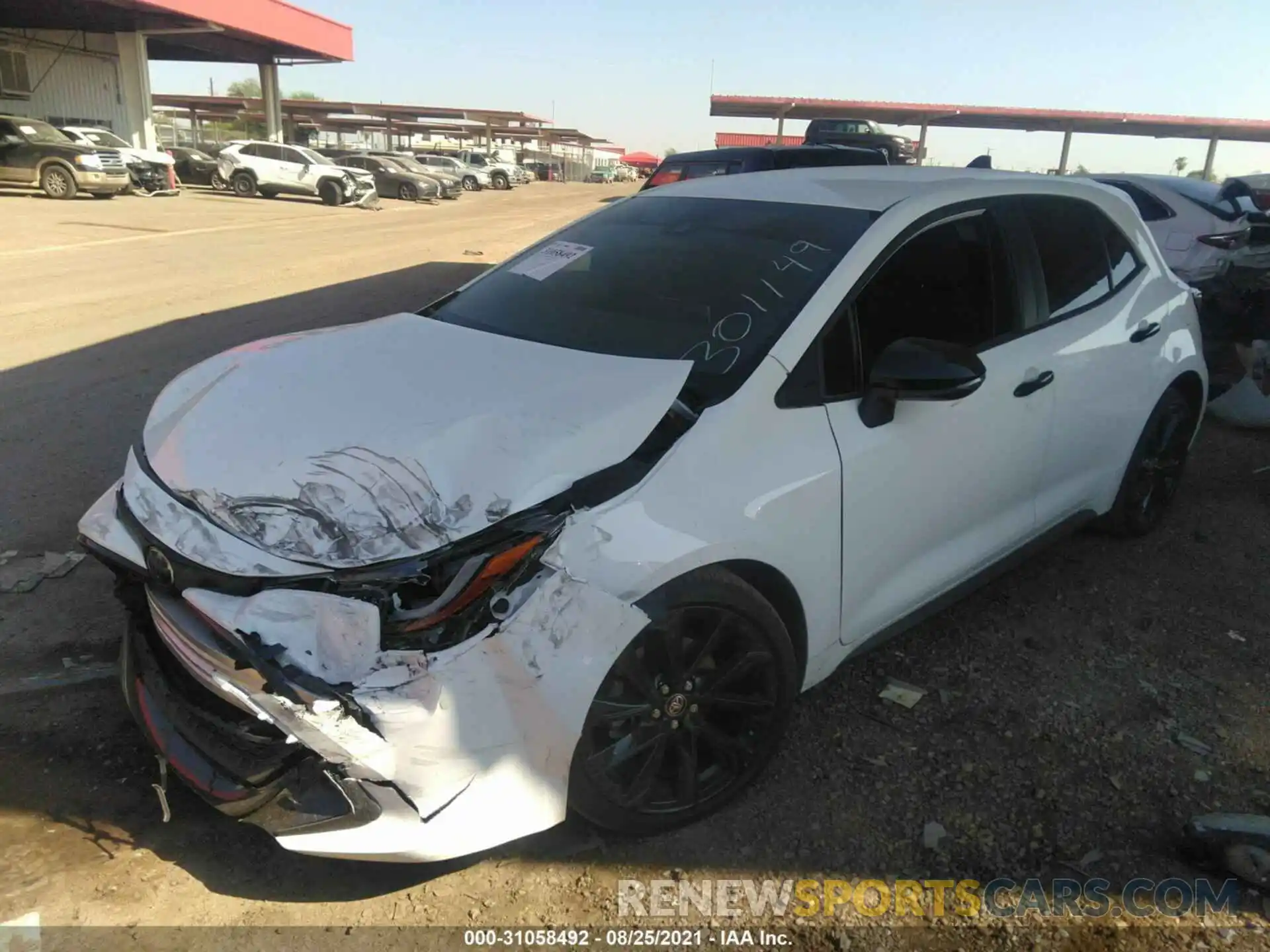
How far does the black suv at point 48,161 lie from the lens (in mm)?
21188

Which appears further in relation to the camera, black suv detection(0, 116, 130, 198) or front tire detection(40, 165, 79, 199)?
front tire detection(40, 165, 79, 199)

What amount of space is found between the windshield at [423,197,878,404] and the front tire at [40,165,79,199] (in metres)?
22.7

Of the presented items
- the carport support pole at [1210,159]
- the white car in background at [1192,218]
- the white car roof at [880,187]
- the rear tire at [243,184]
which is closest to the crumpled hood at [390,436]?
the white car roof at [880,187]

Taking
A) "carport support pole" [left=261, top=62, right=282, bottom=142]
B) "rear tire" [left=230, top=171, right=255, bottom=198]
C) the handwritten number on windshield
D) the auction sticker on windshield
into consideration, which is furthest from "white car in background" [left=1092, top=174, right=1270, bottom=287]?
"carport support pole" [left=261, top=62, right=282, bottom=142]

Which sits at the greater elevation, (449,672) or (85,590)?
(449,672)

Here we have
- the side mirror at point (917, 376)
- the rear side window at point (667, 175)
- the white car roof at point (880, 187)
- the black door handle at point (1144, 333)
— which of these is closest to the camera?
the side mirror at point (917, 376)

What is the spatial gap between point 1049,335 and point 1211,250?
5.12m

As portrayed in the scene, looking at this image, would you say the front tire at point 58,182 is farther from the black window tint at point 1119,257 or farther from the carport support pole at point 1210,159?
the carport support pole at point 1210,159

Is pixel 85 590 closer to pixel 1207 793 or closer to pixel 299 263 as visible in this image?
pixel 1207 793

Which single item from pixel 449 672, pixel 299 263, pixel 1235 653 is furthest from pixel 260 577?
pixel 299 263

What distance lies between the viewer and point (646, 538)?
2170mm

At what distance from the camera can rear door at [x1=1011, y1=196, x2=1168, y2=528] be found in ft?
11.3

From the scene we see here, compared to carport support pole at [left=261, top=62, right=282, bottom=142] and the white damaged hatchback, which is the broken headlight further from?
carport support pole at [left=261, top=62, right=282, bottom=142]

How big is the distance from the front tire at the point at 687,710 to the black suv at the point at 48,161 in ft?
79.3
